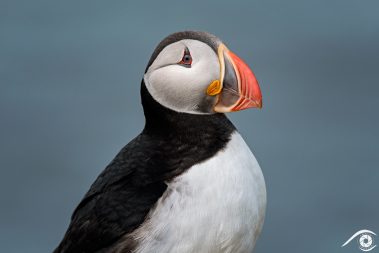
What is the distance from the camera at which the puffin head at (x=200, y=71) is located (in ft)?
17.5

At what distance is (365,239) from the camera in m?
8.31

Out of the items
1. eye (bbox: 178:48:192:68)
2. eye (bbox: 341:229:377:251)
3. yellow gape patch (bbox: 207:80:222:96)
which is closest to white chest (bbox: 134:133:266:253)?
→ yellow gape patch (bbox: 207:80:222:96)

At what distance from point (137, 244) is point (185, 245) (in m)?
0.22

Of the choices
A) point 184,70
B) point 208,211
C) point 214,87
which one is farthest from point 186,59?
point 208,211

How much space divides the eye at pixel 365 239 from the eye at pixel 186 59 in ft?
9.81

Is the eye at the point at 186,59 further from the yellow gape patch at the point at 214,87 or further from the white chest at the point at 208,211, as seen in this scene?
the white chest at the point at 208,211

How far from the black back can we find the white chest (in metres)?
0.05

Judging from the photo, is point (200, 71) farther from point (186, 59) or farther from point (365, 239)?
point (365, 239)

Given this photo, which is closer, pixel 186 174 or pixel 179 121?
pixel 186 174

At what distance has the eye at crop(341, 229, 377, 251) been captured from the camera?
804cm

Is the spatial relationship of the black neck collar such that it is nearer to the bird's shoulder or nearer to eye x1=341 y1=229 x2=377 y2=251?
the bird's shoulder

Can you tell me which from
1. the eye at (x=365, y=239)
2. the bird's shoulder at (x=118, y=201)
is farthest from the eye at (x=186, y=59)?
the eye at (x=365, y=239)

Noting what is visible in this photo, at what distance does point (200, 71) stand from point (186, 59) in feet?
0.25

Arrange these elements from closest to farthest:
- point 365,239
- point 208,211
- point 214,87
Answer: point 208,211, point 214,87, point 365,239
